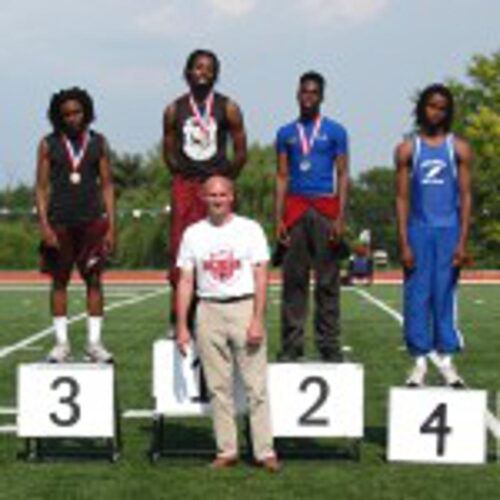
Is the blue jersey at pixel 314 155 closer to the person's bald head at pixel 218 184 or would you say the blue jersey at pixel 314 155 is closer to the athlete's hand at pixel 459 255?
the athlete's hand at pixel 459 255

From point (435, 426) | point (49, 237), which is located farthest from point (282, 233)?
point (435, 426)

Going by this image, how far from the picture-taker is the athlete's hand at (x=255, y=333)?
7.71m

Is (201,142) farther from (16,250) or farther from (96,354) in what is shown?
(16,250)

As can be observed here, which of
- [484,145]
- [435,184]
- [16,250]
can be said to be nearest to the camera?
[435,184]

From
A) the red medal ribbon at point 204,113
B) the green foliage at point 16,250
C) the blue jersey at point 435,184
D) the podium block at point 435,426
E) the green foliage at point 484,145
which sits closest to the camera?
the podium block at point 435,426

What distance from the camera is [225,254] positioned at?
25.5 ft

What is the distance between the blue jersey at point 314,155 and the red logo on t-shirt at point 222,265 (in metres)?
1.62

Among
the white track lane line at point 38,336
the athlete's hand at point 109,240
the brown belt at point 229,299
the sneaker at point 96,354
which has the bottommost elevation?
the white track lane line at point 38,336

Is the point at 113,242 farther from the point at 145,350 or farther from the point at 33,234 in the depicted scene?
the point at 33,234

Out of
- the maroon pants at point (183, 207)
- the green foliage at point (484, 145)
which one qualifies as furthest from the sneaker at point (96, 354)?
the green foliage at point (484, 145)

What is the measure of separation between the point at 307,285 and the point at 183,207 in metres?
1.05

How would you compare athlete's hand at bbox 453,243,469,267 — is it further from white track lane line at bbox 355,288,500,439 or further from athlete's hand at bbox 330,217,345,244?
athlete's hand at bbox 330,217,345,244

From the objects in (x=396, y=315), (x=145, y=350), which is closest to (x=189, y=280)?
(x=145, y=350)

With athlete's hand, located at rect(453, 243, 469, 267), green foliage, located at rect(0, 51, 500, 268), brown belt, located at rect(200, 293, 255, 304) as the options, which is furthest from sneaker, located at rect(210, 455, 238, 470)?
green foliage, located at rect(0, 51, 500, 268)
